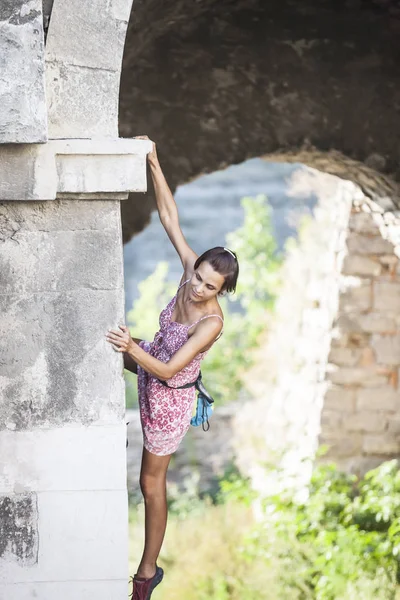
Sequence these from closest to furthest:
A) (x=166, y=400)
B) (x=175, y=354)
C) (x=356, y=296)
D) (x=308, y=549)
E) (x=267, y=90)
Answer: (x=175, y=354) → (x=166, y=400) → (x=267, y=90) → (x=308, y=549) → (x=356, y=296)

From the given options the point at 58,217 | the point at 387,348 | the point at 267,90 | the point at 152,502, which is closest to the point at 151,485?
the point at 152,502

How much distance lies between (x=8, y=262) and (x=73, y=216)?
0.24 m

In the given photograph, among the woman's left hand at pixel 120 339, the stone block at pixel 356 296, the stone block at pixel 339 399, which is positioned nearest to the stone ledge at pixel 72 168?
the woman's left hand at pixel 120 339

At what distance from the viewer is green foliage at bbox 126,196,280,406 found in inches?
453

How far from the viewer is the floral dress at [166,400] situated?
3.44m

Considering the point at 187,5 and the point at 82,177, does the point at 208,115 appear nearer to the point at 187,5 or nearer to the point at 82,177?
the point at 187,5

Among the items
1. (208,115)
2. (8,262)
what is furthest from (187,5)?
(8,262)

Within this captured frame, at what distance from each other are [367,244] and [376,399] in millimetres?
1234

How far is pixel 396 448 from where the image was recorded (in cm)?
742

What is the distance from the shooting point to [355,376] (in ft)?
24.3

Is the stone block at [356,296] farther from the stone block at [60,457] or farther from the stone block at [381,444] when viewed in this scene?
the stone block at [60,457]

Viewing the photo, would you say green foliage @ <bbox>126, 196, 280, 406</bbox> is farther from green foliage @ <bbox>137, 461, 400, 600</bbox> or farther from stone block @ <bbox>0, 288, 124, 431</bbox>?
stone block @ <bbox>0, 288, 124, 431</bbox>

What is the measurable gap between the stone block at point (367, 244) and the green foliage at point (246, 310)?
142 inches

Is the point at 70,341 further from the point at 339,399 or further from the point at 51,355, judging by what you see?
the point at 339,399
